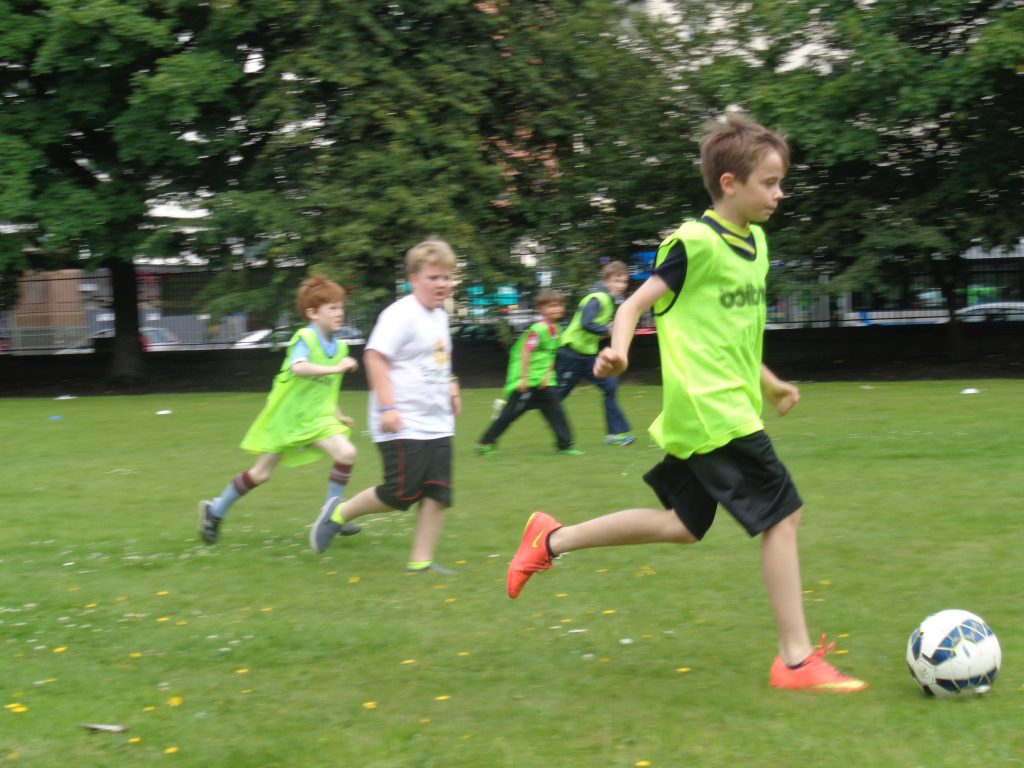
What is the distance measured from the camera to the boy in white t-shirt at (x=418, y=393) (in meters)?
6.23

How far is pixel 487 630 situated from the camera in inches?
208

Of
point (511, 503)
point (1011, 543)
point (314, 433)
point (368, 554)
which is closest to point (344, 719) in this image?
point (368, 554)

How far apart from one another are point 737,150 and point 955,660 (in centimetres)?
180

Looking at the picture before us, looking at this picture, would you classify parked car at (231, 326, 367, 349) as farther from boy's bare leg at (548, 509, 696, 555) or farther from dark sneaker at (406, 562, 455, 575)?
boy's bare leg at (548, 509, 696, 555)

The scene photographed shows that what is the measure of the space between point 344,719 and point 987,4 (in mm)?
18543

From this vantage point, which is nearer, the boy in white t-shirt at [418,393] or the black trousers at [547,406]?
the boy in white t-shirt at [418,393]

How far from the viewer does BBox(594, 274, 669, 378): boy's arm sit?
421cm

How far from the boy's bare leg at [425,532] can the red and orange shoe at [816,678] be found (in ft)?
8.12

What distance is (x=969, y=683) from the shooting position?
4.09 meters

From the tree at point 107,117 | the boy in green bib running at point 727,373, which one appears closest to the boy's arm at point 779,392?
the boy in green bib running at point 727,373

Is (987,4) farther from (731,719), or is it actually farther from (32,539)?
(731,719)

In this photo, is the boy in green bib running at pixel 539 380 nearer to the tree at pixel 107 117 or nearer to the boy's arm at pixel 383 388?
the boy's arm at pixel 383 388

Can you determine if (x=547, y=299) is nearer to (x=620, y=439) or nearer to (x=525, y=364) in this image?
(x=525, y=364)

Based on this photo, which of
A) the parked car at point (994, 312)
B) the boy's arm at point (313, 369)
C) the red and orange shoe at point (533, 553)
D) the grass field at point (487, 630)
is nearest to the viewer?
the grass field at point (487, 630)
